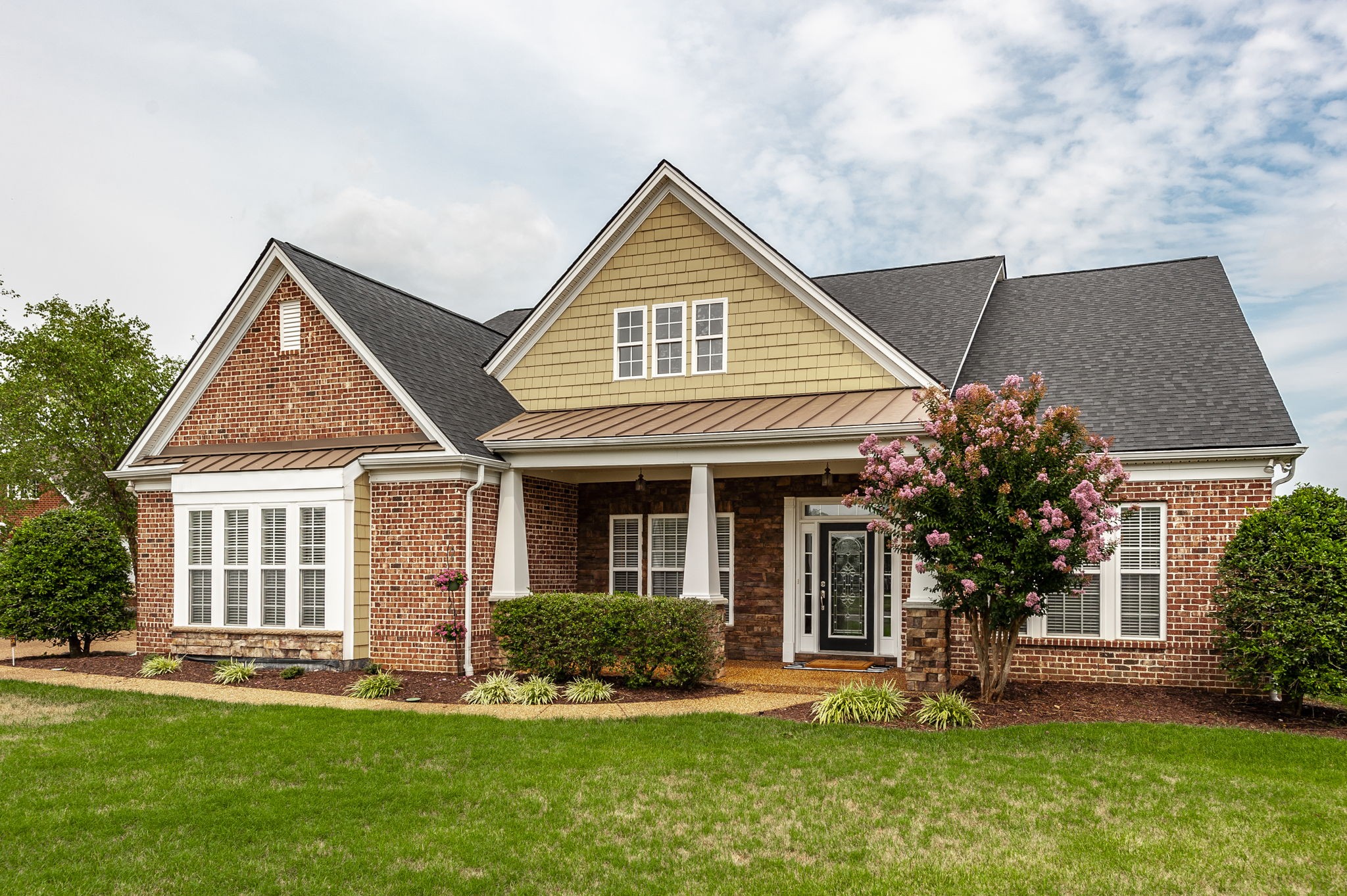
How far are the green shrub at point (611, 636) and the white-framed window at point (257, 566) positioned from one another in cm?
296

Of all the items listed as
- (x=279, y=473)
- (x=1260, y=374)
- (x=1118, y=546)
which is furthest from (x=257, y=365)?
(x=1260, y=374)

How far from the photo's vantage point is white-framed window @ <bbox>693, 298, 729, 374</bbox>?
1459cm

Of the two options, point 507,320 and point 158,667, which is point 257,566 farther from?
point 507,320

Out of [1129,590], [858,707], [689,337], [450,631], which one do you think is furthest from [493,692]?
[1129,590]

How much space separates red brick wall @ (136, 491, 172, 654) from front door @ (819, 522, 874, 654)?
10.1 m

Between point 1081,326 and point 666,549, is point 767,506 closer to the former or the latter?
point 666,549

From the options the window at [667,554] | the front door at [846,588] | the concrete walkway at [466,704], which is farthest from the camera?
the window at [667,554]

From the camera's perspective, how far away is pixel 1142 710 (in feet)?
34.7

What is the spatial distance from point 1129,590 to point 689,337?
6.92 meters

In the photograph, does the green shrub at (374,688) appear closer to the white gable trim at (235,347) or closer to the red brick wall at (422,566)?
the red brick wall at (422,566)

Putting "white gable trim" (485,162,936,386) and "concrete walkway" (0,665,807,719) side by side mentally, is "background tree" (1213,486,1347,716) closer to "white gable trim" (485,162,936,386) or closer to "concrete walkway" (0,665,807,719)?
"white gable trim" (485,162,936,386)

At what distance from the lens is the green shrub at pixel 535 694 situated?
1159cm

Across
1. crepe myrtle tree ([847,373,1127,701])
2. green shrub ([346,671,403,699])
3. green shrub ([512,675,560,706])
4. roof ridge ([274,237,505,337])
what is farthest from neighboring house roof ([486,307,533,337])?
crepe myrtle tree ([847,373,1127,701])

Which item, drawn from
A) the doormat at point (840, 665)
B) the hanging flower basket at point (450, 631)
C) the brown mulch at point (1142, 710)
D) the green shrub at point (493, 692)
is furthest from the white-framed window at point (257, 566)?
the brown mulch at point (1142, 710)
